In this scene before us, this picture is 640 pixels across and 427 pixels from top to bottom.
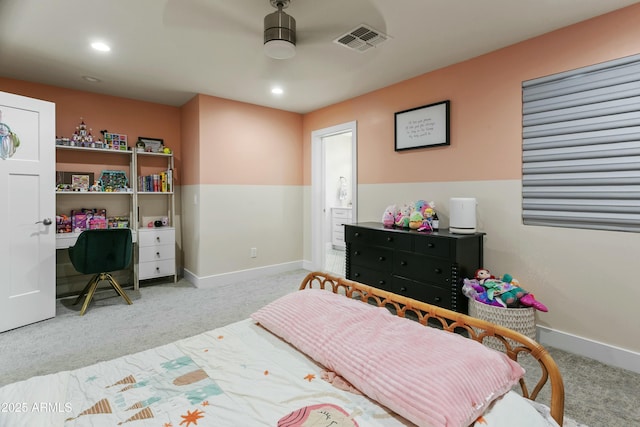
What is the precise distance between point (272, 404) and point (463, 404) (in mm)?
609

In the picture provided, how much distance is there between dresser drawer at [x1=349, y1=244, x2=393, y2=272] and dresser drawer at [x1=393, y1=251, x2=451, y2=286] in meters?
0.10

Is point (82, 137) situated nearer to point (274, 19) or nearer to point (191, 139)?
point (191, 139)

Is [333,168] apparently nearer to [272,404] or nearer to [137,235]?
[137,235]

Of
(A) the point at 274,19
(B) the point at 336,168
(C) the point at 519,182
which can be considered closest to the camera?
(A) the point at 274,19

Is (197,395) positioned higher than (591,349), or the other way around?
(197,395)

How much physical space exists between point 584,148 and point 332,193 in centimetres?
479

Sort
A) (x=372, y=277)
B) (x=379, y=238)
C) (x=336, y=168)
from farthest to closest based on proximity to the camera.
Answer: (x=336, y=168) < (x=372, y=277) < (x=379, y=238)

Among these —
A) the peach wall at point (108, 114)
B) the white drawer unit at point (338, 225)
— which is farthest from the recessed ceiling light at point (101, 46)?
the white drawer unit at point (338, 225)

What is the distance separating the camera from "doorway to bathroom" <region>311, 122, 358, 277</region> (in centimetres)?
450

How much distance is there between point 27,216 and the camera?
2967mm

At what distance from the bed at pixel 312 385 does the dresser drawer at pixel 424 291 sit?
1314 mm

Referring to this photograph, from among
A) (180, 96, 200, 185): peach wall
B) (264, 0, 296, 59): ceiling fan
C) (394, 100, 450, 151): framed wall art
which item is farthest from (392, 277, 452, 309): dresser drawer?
(180, 96, 200, 185): peach wall

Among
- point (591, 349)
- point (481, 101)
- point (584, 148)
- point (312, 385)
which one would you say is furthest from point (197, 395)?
point (481, 101)

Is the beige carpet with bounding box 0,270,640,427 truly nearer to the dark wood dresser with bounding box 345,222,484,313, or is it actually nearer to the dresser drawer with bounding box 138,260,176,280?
the dresser drawer with bounding box 138,260,176,280
